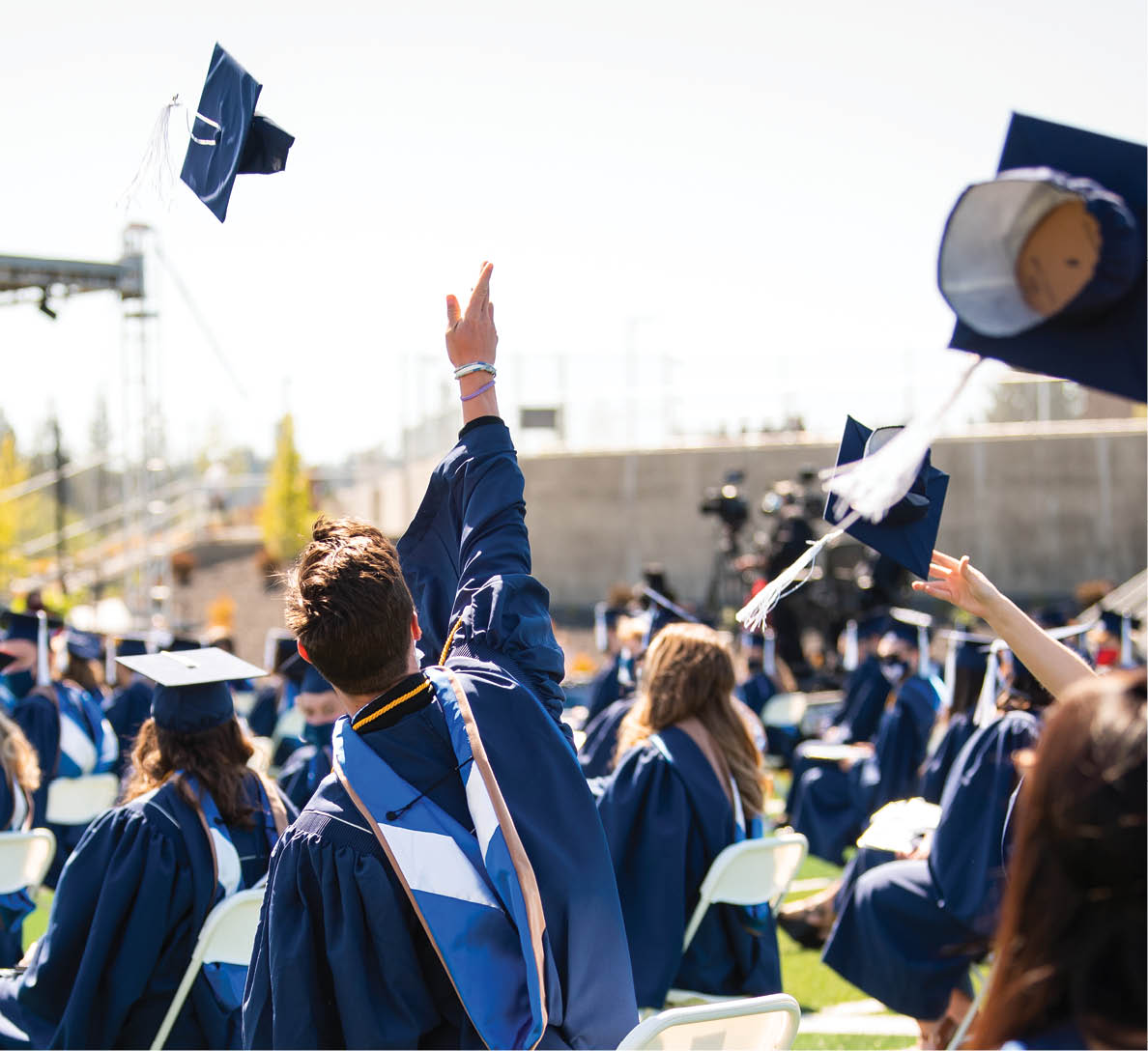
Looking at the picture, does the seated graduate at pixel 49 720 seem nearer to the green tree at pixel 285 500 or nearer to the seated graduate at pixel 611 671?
the seated graduate at pixel 611 671

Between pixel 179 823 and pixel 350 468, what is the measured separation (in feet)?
71.7

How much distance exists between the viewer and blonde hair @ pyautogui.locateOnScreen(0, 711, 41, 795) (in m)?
4.50

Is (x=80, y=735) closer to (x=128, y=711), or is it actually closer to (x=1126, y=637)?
(x=128, y=711)

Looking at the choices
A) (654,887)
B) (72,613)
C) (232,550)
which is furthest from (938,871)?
(232,550)

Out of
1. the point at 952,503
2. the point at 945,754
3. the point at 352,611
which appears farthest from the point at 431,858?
the point at 952,503

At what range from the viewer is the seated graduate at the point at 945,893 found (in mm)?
4090

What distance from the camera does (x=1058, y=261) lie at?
1.24m

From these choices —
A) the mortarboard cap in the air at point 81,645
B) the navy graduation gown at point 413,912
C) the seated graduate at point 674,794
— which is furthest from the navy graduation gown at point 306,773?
the mortarboard cap in the air at point 81,645

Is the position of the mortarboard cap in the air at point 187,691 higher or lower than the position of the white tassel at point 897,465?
lower

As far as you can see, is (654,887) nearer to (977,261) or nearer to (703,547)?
(977,261)

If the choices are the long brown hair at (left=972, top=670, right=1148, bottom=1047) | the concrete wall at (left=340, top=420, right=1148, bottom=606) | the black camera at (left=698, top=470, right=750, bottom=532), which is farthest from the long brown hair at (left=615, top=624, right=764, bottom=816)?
the concrete wall at (left=340, top=420, right=1148, bottom=606)

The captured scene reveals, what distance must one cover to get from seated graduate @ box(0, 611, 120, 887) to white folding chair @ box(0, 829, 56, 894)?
2.25 metres

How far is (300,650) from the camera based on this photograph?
2.04 m

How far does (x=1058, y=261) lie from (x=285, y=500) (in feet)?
72.9
